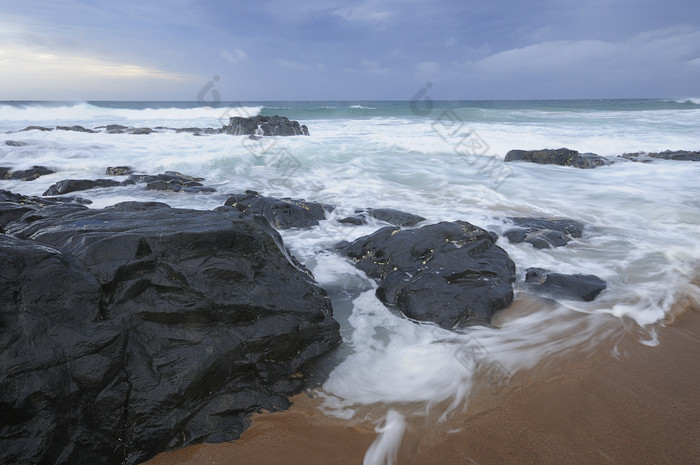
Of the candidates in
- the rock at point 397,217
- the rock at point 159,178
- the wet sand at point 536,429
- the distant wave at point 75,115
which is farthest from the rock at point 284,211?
the distant wave at point 75,115

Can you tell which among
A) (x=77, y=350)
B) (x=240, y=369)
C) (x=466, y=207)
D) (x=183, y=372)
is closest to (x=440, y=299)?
(x=240, y=369)

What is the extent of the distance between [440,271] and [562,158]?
1112cm

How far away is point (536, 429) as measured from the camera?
2512 millimetres

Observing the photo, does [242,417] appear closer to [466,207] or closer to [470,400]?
[470,400]

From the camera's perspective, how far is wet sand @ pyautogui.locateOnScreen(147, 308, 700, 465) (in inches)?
91.7

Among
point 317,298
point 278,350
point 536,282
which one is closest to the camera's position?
point 278,350

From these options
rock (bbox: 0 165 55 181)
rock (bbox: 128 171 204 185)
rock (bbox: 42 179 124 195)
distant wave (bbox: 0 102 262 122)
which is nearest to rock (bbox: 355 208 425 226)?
rock (bbox: 128 171 204 185)

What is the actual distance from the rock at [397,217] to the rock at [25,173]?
29.8 ft

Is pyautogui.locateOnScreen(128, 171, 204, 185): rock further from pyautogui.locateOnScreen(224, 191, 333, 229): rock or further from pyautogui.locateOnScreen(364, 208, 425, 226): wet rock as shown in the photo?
pyautogui.locateOnScreen(364, 208, 425, 226): wet rock

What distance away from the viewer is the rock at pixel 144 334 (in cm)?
212

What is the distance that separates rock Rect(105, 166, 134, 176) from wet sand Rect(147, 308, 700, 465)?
10.4 metres

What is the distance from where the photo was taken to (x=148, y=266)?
2859mm

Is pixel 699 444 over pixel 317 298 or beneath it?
beneath

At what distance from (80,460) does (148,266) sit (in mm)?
1213
